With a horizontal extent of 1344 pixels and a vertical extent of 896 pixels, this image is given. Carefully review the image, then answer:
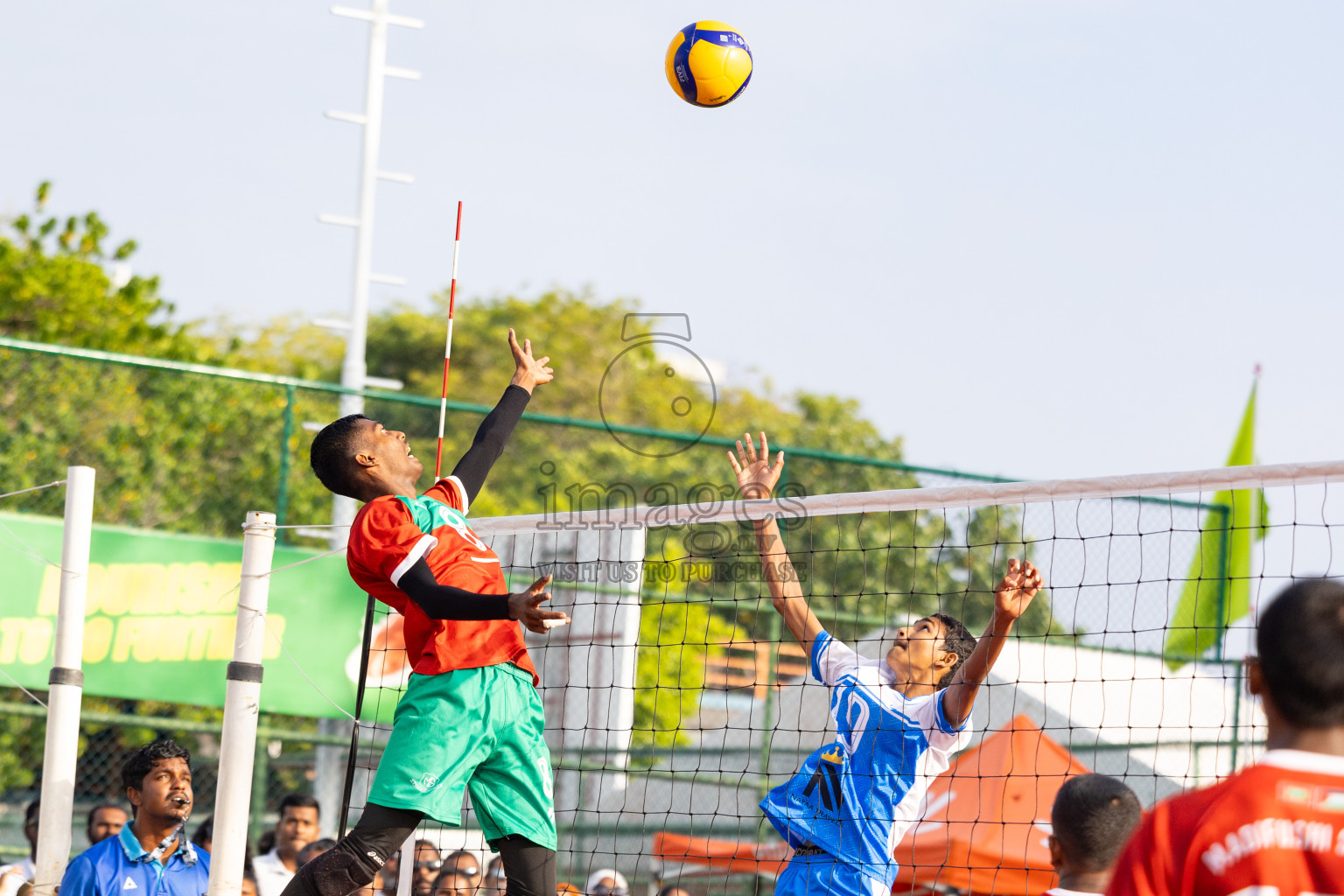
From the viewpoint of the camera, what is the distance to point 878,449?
29.7 m

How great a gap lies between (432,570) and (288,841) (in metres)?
4.37

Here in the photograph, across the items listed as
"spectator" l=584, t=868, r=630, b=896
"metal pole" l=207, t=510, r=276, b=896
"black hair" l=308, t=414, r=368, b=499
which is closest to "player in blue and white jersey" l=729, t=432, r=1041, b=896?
"black hair" l=308, t=414, r=368, b=499

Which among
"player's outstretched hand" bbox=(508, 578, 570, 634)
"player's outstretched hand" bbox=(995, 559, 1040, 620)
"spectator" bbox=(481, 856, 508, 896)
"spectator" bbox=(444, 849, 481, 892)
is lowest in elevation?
"spectator" bbox=(481, 856, 508, 896)

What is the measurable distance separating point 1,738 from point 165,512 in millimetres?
3666

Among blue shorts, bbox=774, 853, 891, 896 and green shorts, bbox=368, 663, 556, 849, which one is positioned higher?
green shorts, bbox=368, 663, 556, 849

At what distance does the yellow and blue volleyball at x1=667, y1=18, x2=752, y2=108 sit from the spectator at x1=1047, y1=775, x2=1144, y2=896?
426 centimetres

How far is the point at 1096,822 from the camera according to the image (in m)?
3.44

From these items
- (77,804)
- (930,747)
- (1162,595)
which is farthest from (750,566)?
(930,747)

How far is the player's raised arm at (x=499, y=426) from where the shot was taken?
4633 mm

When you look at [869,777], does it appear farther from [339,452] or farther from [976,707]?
[976,707]

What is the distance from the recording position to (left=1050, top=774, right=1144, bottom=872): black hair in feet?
11.3

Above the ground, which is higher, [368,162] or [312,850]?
[368,162]

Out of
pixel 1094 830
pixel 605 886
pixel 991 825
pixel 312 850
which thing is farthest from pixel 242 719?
pixel 991 825

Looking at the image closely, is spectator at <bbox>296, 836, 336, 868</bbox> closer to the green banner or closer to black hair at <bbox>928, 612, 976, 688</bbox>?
the green banner
